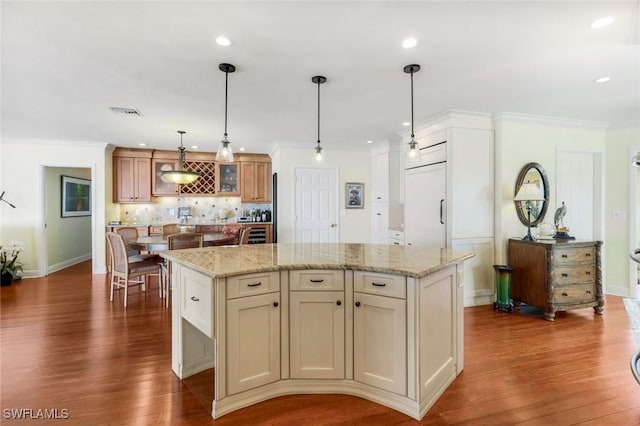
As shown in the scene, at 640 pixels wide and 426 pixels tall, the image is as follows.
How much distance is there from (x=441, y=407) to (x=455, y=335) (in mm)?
528

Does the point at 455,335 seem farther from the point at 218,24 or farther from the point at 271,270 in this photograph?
the point at 218,24

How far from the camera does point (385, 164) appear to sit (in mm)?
5754

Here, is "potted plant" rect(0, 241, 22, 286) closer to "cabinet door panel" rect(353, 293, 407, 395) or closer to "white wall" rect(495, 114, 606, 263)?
"cabinet door panel" rect(353, 293, 407, 395)

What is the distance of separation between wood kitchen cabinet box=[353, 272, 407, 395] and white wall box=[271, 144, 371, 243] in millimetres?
3972

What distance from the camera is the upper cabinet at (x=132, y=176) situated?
20.6ft

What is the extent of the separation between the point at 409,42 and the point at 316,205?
4.07 meters

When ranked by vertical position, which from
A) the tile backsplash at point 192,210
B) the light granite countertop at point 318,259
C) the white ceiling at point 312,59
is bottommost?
the light granite countertop at point 318,259

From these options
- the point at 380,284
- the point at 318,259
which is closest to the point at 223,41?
the point at 318,259

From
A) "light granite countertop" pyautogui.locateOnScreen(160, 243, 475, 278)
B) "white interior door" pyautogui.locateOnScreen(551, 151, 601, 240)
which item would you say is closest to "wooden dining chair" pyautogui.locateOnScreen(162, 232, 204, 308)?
"light granite countertop" pyautogui.locateOnScreen(160, 243, 475, 278)

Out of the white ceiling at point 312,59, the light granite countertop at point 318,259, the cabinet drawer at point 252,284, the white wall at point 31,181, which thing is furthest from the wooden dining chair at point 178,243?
the white wall at point 31,181

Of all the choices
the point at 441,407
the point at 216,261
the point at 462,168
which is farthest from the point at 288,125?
the point at 441,407

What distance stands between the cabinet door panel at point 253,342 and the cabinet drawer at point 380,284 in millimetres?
551

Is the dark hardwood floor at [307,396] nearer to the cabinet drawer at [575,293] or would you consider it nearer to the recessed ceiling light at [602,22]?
the cabinet drawer at [575,293]

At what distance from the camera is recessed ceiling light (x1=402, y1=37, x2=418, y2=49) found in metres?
2.21
